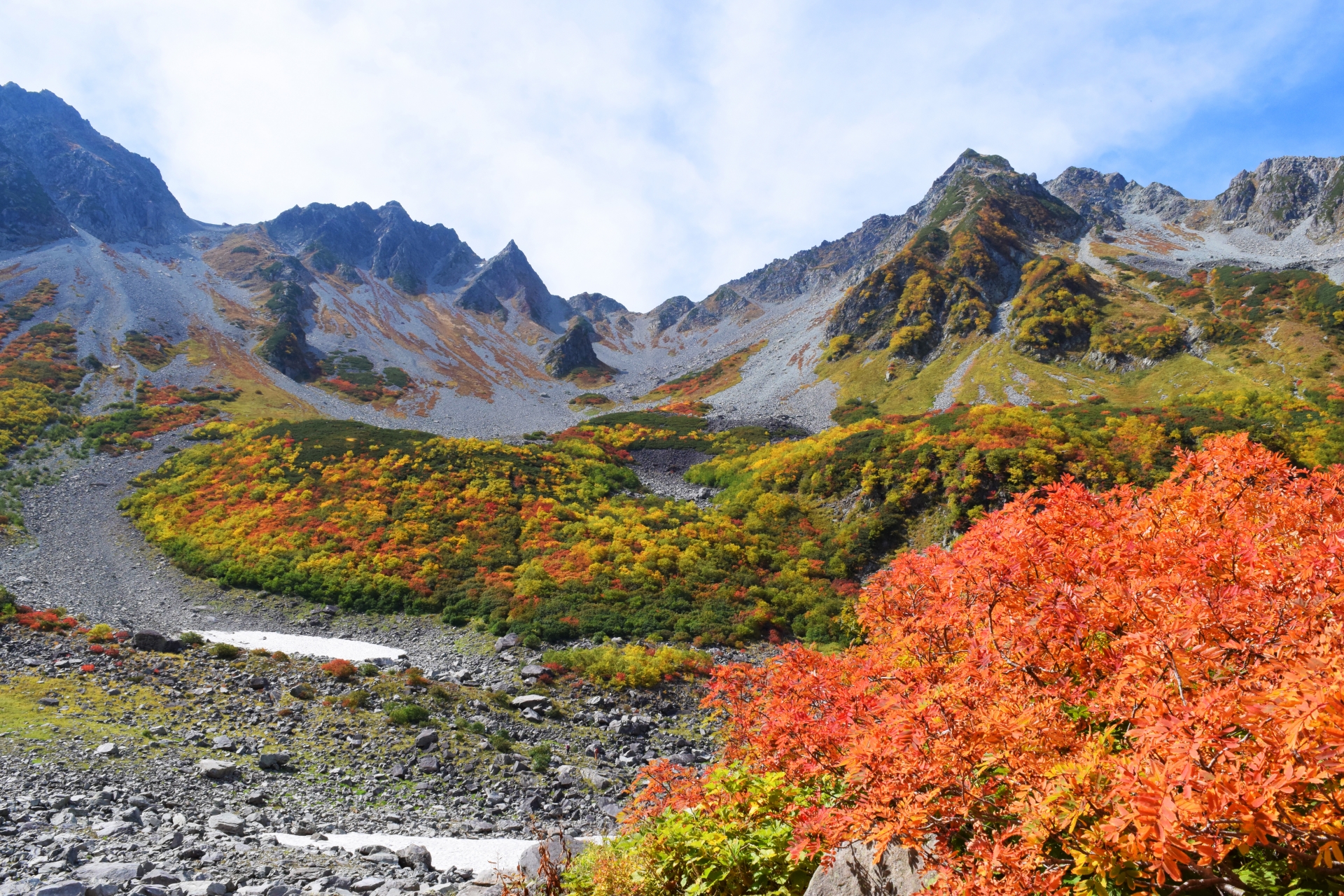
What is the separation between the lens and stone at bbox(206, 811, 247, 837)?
9086 millimetres

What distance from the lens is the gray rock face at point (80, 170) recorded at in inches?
5084

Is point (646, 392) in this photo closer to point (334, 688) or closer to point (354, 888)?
point (334, 688)

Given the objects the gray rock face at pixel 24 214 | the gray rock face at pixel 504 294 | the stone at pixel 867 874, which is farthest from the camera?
the gray rock face at pixel 504 294

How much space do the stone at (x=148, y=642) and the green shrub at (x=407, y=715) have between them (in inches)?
317

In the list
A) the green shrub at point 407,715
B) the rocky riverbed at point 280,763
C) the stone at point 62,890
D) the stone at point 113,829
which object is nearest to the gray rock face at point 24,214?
the rocky riverbed at point 280,763

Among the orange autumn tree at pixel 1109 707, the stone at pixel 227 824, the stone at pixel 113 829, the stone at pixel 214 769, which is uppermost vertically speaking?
the orange autumn tree at pixel 1109 707

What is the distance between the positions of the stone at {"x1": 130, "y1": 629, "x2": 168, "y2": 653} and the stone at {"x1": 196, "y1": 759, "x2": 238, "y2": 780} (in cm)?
755

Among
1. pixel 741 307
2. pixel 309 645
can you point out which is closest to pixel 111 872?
pixel 309 645

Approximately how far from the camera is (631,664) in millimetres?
18219

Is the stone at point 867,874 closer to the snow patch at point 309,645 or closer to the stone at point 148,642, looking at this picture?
the snow patch at point 309,645

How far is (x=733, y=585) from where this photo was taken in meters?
25.4

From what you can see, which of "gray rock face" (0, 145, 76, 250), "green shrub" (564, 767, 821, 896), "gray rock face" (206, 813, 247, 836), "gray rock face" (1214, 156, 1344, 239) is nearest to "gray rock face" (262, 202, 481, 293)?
"gray rock face" (0, 145, 76, 250)

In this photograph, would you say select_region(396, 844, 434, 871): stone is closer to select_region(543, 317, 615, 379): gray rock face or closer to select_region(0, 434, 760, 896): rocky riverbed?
select_region(0, 434, 760, 896): rocky riverbed

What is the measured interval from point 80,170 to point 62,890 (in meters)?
203
